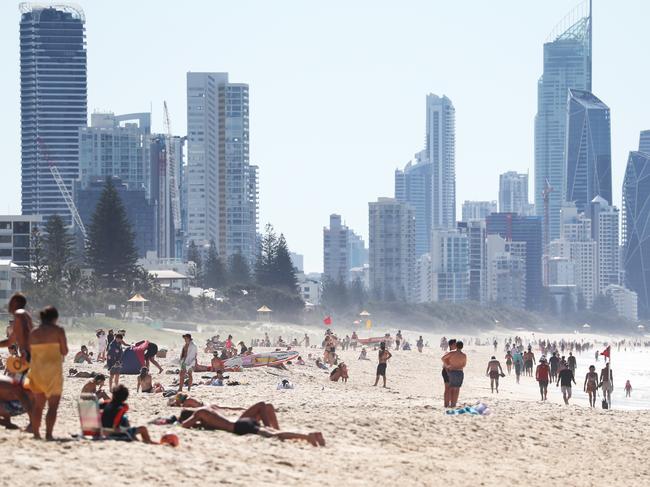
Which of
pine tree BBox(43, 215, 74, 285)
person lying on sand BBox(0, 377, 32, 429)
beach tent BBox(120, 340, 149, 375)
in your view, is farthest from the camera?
pine tree BBox(43, 215, 74, 285)

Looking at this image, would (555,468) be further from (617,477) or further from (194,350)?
(194,350)

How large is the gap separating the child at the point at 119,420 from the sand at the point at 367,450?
9.6 inches

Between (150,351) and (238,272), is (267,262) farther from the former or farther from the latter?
(150,351)

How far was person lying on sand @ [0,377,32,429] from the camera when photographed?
12.9m

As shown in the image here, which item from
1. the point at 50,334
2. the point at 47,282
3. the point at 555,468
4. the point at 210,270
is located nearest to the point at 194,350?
the point at 555,468

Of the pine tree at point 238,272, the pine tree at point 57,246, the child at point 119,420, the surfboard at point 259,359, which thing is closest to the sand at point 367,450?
the child at point 119,420

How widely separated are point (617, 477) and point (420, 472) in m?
3.10

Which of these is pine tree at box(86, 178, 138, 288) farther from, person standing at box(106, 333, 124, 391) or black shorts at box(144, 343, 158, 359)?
person standing at box(106, 333, 124, 391)

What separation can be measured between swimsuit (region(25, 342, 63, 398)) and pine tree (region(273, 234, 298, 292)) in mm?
108507

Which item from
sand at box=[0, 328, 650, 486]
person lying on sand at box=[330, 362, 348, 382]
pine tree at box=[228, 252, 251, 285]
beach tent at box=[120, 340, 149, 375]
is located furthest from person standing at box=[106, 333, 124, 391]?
pine tree at box=[228, 252, 251, 285]

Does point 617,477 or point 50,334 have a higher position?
point 50,334

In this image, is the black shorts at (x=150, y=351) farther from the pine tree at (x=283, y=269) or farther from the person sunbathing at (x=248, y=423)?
the pine tree at (x=283, y=269)

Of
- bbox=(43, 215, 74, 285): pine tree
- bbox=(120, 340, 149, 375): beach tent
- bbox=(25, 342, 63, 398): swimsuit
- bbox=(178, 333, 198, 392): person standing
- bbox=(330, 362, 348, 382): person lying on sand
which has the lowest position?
bbox=(330, 362, 348, 382): person lying on sand

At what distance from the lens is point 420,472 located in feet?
44.3
